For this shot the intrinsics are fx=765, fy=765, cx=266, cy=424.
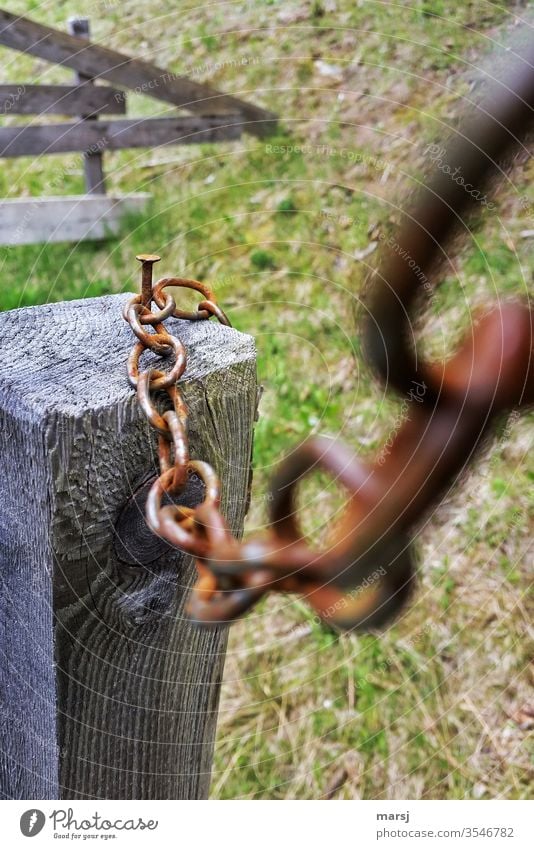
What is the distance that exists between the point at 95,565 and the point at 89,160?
233 cm

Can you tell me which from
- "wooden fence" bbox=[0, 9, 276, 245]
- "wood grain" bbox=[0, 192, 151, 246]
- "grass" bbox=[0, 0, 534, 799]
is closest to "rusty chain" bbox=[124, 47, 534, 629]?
"grass" bbox=[0, 0, 534, 799]

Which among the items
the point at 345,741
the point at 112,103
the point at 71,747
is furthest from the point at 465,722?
the point at 112,103

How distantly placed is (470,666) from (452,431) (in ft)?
3.81

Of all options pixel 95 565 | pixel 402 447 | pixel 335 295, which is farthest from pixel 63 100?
pixel 402 447

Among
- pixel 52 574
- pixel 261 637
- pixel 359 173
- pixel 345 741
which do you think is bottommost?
pixel 345 741

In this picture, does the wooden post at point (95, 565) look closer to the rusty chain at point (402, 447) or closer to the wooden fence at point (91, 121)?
the rusty chain at point (402, 447)

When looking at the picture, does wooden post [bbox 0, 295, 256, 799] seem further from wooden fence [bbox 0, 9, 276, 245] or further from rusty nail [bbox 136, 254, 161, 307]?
wooden fence [bbox 0, 9, 276, 245]

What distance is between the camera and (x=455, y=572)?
5.29ft

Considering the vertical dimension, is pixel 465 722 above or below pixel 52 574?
below

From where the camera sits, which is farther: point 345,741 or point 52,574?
point 345,741

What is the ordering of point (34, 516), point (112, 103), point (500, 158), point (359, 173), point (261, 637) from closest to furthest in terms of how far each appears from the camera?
1. point (500, 158)
2. point (34, 516)
3. point (261, 637)
4. point (359, 173)
5. point (112, 103)

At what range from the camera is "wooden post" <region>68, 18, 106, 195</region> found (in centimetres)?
257

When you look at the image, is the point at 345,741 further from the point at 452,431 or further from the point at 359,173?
the point at 359,173
